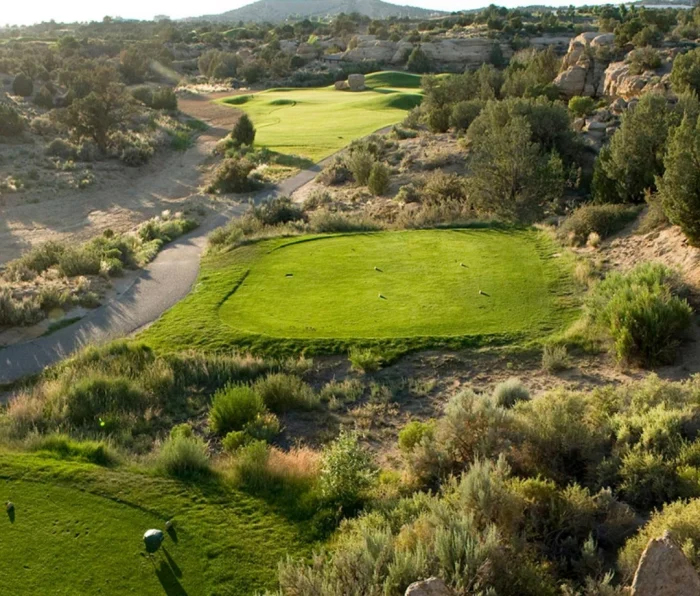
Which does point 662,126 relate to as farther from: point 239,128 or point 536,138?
point 239,128

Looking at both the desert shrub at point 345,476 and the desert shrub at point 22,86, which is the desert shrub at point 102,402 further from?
the desert shrub at point 22,86

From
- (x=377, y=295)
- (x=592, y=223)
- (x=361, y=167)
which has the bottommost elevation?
(x=377, y=295)

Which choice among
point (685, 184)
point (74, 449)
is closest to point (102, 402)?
point (74, 449)

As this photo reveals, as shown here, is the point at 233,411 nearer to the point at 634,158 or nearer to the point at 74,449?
the point at 74,449

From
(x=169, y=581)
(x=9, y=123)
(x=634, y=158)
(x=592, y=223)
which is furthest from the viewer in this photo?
(x=9, y=123)

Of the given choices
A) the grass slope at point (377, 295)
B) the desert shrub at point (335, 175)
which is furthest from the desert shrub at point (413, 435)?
the desert shrub at point (335, 175)

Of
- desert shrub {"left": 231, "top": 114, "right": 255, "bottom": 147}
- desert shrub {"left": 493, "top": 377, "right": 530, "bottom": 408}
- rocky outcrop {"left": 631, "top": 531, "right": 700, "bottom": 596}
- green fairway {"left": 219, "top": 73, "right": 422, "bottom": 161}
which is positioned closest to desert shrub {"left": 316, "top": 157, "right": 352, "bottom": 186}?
green fairway {"left": 219, "top": 73, "right": 422, "bottom": 161}
